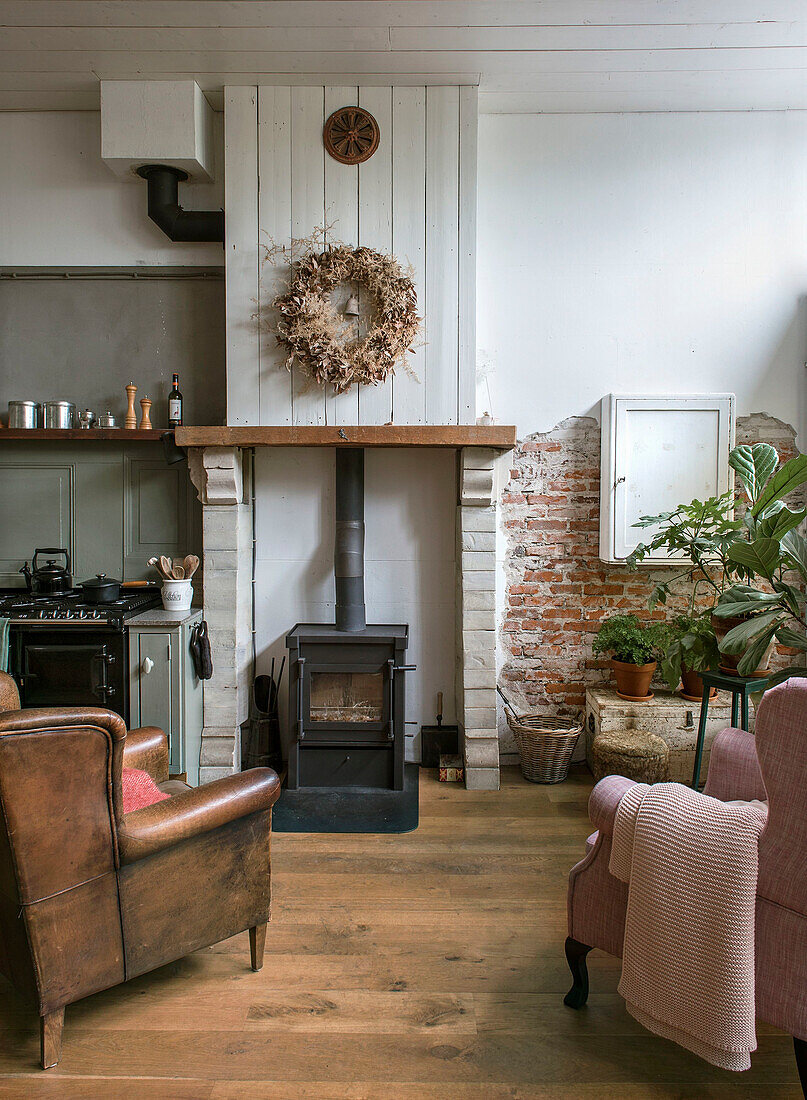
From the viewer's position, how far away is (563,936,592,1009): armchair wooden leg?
6.77ft

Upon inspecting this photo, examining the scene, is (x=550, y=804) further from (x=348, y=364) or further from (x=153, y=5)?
(x=153, y=5)

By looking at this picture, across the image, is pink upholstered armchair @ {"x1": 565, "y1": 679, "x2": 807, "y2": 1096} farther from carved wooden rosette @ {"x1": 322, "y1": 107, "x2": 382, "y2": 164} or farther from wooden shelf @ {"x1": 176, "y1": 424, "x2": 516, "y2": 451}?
carved wooden rosette @ {"x1": 322, "y1": 107, "x2": 382, "y2": 164}

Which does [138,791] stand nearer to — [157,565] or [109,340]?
[157,565]

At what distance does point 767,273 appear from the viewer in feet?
13.0

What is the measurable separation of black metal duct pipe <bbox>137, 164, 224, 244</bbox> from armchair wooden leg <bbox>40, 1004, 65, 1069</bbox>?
342 centimetres

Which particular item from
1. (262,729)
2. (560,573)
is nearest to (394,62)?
(560,573)

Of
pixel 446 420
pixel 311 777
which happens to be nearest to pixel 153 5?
pixel 446 420

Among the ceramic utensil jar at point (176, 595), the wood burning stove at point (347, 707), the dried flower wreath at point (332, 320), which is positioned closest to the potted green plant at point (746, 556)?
the wood burning stove at point (347, 707)

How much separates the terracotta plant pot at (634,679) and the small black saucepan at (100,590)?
2597 mm

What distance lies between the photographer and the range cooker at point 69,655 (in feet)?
11.1

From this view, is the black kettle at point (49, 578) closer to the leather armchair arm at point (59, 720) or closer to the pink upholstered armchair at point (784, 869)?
the leather armchair arm at point (59, 720)

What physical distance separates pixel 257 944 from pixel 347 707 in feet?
5.00

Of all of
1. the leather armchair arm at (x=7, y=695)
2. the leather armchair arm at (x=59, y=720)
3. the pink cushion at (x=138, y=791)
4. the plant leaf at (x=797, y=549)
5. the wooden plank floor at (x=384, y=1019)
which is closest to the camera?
the leather armchair arm at (x=59, y=720)

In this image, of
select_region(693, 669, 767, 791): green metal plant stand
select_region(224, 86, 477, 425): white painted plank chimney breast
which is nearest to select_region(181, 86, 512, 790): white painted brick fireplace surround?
select_region(224, 86, 477, 425): white painted plank chimney breast
